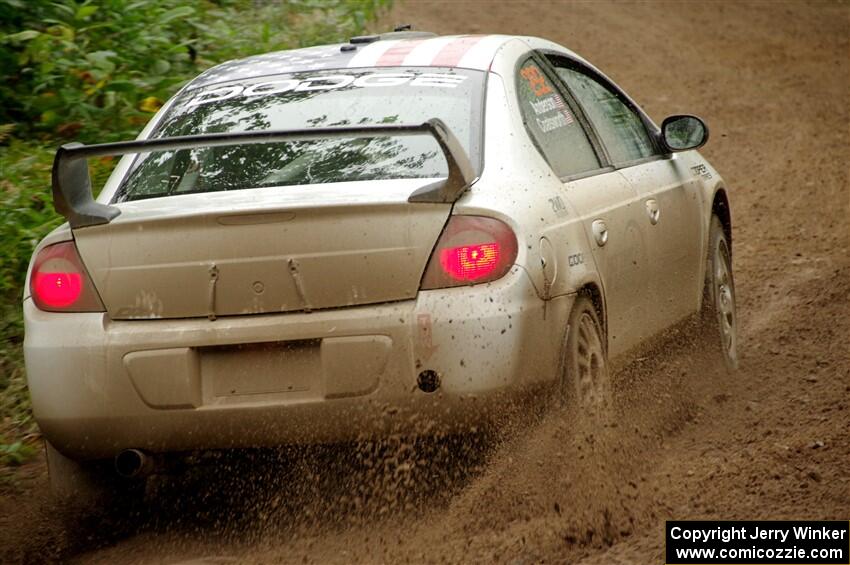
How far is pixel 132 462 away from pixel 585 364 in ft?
5.03

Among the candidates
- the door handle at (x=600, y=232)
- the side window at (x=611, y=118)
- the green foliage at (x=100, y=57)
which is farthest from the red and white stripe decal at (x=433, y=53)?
the green foliage at (x=100, y=57)

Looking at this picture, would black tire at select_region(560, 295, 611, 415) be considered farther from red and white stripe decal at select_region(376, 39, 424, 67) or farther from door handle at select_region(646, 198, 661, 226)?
red and white stripe decal at select_region(376, 39, 424, 67)

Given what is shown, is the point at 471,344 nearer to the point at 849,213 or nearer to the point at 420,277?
the point at 420,277

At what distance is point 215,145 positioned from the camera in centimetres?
419

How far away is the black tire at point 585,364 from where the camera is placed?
4.55 meters

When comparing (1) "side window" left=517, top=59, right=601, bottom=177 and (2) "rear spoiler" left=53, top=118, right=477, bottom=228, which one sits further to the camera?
(1) "side window" left=517, top=59, right=601, bottom=177

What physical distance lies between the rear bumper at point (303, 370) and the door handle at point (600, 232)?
0.68 m

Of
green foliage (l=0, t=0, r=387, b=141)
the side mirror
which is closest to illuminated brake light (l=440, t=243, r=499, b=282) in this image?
the side mirror

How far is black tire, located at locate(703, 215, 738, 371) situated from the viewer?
650 cm

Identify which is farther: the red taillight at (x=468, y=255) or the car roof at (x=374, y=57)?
the car roof at (x=374, y=57)

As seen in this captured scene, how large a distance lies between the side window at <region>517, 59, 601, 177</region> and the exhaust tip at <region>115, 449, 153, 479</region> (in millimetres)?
1725

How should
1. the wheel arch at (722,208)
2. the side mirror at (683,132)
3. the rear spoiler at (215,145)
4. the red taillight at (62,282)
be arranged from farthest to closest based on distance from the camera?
the wheel arch at (722,208) → the side mirror at (683,132) → the red taillight at (62,282) → the rear spoiler at (215,145)

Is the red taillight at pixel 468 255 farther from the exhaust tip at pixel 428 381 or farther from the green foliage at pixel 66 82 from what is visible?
the green foliage at pixel 66 82

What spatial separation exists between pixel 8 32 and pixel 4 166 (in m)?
1.95
